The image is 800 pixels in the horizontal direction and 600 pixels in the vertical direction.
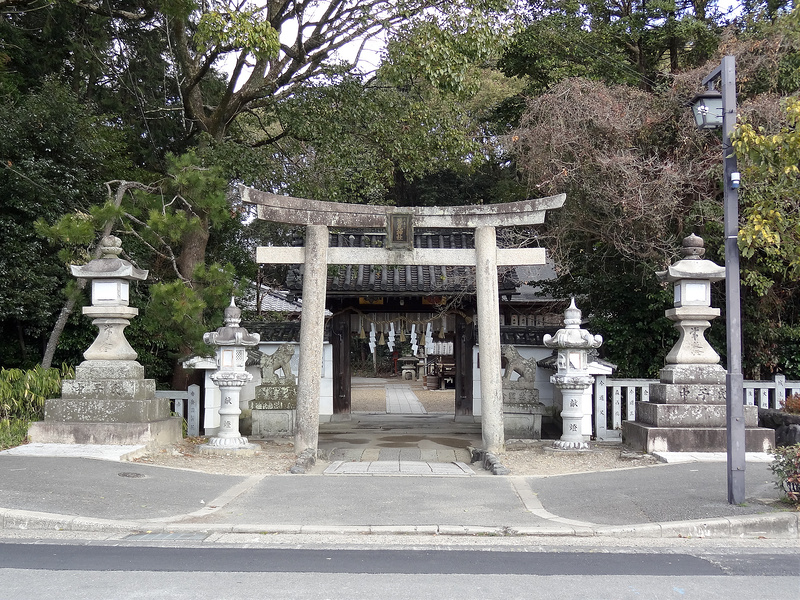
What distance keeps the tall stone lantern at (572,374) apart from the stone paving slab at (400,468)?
206 centimetres

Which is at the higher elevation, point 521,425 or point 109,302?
point 109,302

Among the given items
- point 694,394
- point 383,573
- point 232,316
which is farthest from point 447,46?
point 383,573

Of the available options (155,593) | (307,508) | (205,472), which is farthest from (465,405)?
(155,593)

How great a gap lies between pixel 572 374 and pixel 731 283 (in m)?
4.76

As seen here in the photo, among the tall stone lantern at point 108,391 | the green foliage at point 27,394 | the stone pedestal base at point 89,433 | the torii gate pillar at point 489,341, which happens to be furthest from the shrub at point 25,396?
the torii gate pillar at point 489,341

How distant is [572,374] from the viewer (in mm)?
11781

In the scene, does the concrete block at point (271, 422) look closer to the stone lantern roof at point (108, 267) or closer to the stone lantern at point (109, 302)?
the stone lantern at point (109, 302)

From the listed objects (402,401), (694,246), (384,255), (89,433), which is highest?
(694,246)

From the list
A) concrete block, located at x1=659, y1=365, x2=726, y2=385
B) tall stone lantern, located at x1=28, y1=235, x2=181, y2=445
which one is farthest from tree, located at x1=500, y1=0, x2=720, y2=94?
tall stone lantern, located at x1=28, y1=235, x2=181, y2=445

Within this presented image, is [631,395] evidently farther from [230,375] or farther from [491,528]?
[230,375]

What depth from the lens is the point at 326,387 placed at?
17.6 meters

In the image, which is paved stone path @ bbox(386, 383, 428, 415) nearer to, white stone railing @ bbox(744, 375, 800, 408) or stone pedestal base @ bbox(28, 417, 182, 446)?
white stone railing @ bbox(744, 375, 800, 408)

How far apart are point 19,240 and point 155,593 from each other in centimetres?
1125

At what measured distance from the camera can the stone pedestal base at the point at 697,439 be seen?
401 inches
